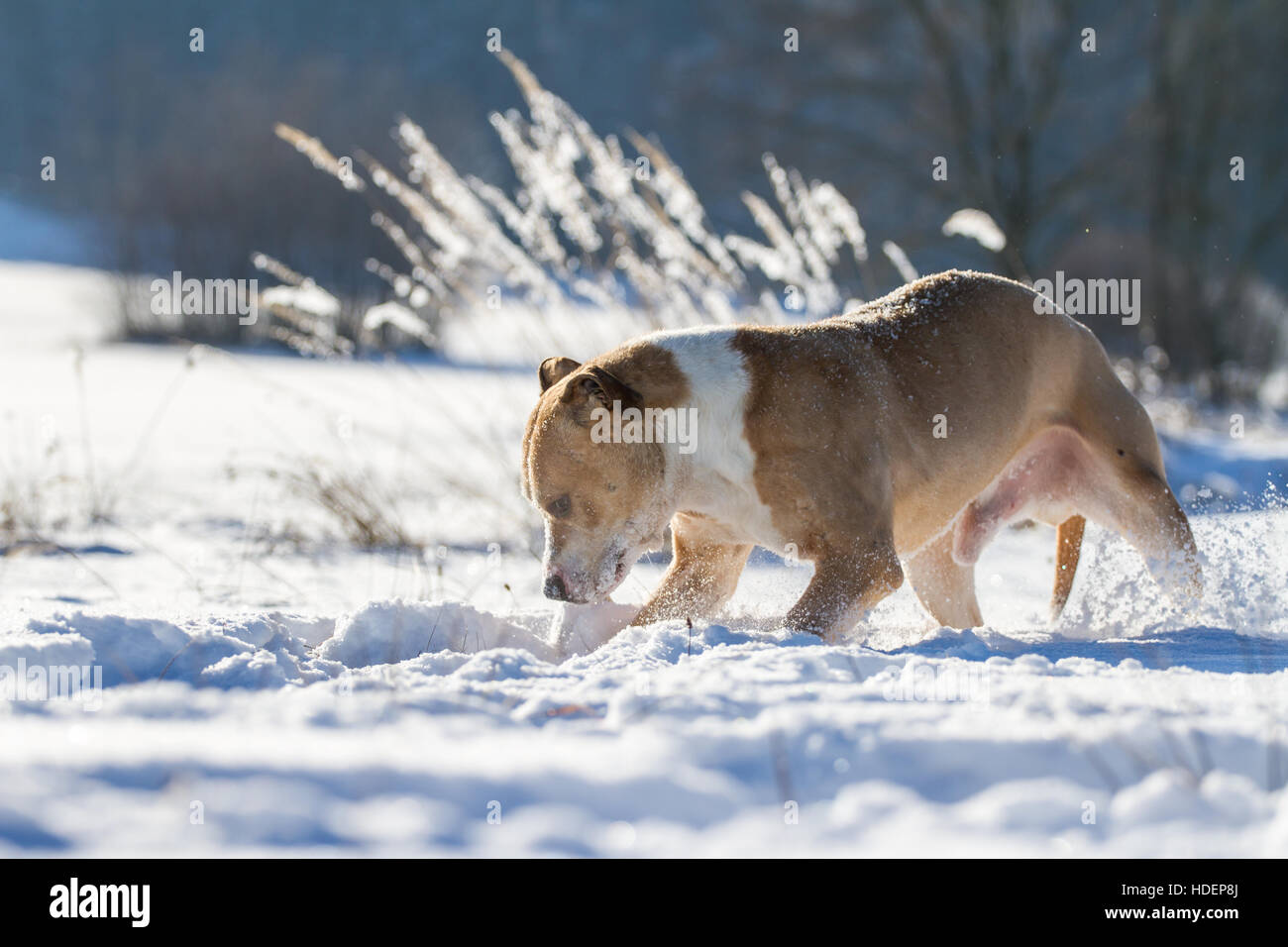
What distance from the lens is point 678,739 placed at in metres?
2.03

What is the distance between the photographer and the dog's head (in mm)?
3529

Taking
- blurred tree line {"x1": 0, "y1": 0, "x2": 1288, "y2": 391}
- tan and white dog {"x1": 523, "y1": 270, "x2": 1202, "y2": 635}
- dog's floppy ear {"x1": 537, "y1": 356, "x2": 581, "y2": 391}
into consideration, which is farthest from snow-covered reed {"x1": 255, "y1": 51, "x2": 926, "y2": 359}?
blurred tree line {"x1": 0, "y1": 0, "x2": 1288, "y2": 391}

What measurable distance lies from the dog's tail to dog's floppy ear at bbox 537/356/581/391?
Answer: 1966 mm

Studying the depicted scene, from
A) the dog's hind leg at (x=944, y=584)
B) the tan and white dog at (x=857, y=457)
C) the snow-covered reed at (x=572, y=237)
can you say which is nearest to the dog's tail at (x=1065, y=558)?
the tan and white dog at (x=857, y=457)

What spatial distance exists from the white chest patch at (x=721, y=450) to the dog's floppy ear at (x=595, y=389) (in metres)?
0.26

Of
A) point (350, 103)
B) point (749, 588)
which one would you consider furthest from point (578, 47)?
point (749, 588)

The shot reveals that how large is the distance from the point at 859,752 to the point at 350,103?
18.9 meters

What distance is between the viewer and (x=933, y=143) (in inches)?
625

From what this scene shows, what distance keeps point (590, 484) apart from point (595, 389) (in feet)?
0.93

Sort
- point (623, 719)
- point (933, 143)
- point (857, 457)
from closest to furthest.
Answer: point (623, 719), point (857, 457), point (933, 143)

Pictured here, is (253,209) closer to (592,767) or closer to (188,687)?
(188,687)

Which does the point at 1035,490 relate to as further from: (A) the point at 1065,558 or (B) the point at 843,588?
(B) the point at 843,588

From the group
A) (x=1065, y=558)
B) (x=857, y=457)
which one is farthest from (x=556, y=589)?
(x=1065, y=558)

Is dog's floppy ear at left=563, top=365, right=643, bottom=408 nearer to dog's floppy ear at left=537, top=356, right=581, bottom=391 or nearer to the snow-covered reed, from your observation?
dog's floppy ear at left=537, top=356, right=581, bottom=391
